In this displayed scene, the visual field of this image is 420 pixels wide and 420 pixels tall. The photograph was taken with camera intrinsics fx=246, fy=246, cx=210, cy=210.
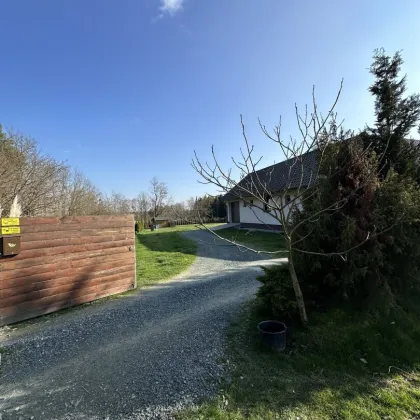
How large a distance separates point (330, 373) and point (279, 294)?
1.11 meters

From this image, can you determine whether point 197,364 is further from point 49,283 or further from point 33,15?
point 33,15

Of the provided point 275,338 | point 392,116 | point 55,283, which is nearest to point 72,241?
point 55,283

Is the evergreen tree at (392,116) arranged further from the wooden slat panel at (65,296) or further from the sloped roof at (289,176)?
the wooden slat panel at (65,296)

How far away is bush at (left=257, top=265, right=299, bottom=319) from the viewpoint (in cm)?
365

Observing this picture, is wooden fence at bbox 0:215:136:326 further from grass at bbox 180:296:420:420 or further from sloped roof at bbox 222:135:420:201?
grass at bbox 180:296:420:420

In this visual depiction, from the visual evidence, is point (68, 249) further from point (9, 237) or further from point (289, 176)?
point (289, 176)

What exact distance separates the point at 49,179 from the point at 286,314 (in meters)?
12.8

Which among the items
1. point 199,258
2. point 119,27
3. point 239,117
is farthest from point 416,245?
point 119,27

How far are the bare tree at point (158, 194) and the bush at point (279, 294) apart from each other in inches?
1485

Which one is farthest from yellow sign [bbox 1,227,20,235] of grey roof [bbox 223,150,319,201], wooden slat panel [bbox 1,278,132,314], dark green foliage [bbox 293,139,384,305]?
dark green foliage [bbox 293,139,384,305]

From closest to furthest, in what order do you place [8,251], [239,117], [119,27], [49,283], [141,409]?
[141,409]
[239,117]
[8,251]
[49,283]
[119,27]

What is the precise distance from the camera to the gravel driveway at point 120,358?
2406 mm

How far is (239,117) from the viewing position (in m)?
3.36

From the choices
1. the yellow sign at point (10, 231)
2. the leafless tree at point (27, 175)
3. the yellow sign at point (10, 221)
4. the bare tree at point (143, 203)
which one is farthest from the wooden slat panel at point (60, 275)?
the bare tree at point (143, 203)
